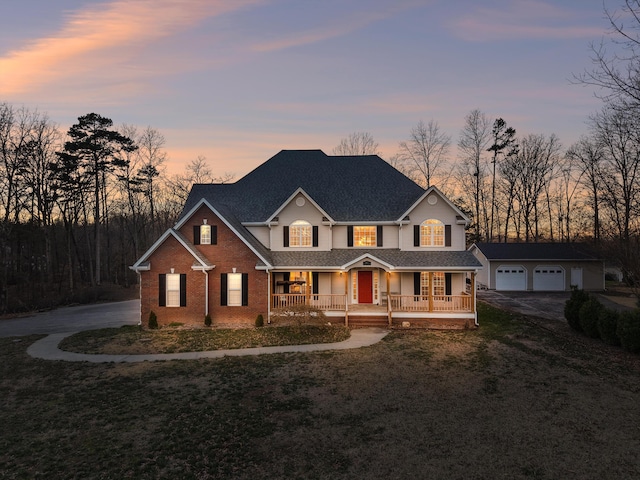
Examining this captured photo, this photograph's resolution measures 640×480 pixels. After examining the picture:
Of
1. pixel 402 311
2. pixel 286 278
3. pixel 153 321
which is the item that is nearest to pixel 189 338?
pixel 153 321

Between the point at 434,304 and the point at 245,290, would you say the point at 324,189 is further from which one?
the point at 434,304

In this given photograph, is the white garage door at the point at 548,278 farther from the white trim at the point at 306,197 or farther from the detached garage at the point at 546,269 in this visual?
the white trim at the point at 306,197

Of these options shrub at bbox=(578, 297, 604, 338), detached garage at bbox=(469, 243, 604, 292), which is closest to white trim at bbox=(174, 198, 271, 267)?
shrub at bbox=(578, 297, 604, 338)

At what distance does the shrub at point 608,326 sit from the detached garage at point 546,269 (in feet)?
56.9

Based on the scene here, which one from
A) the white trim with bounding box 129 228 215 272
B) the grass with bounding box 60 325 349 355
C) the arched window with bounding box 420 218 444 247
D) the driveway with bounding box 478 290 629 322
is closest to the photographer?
the grass with bounding box 60 325 349 355

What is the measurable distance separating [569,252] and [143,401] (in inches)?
1454

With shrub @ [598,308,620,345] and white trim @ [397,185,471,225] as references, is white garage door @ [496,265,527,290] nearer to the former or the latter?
white trim @ [397,185,471,225]

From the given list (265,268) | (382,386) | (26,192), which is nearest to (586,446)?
(382,386)

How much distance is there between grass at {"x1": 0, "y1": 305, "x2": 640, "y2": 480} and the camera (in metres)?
7.11

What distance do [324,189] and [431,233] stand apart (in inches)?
312

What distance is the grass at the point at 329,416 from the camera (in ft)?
23.3

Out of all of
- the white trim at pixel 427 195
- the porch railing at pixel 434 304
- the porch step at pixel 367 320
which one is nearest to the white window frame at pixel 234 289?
the porch step at pixel 367 320

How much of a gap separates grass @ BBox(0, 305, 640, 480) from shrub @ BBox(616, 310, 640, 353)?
2.18ft

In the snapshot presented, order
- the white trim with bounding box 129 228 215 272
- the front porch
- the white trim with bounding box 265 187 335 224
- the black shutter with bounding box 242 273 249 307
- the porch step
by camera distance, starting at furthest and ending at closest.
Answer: the white trim with bounding box 265 187 335 224 < the black shutter with bounding box 242 273 249 307 < the porch step < the front porch < the white trim with bounding box 129 228 215 272
